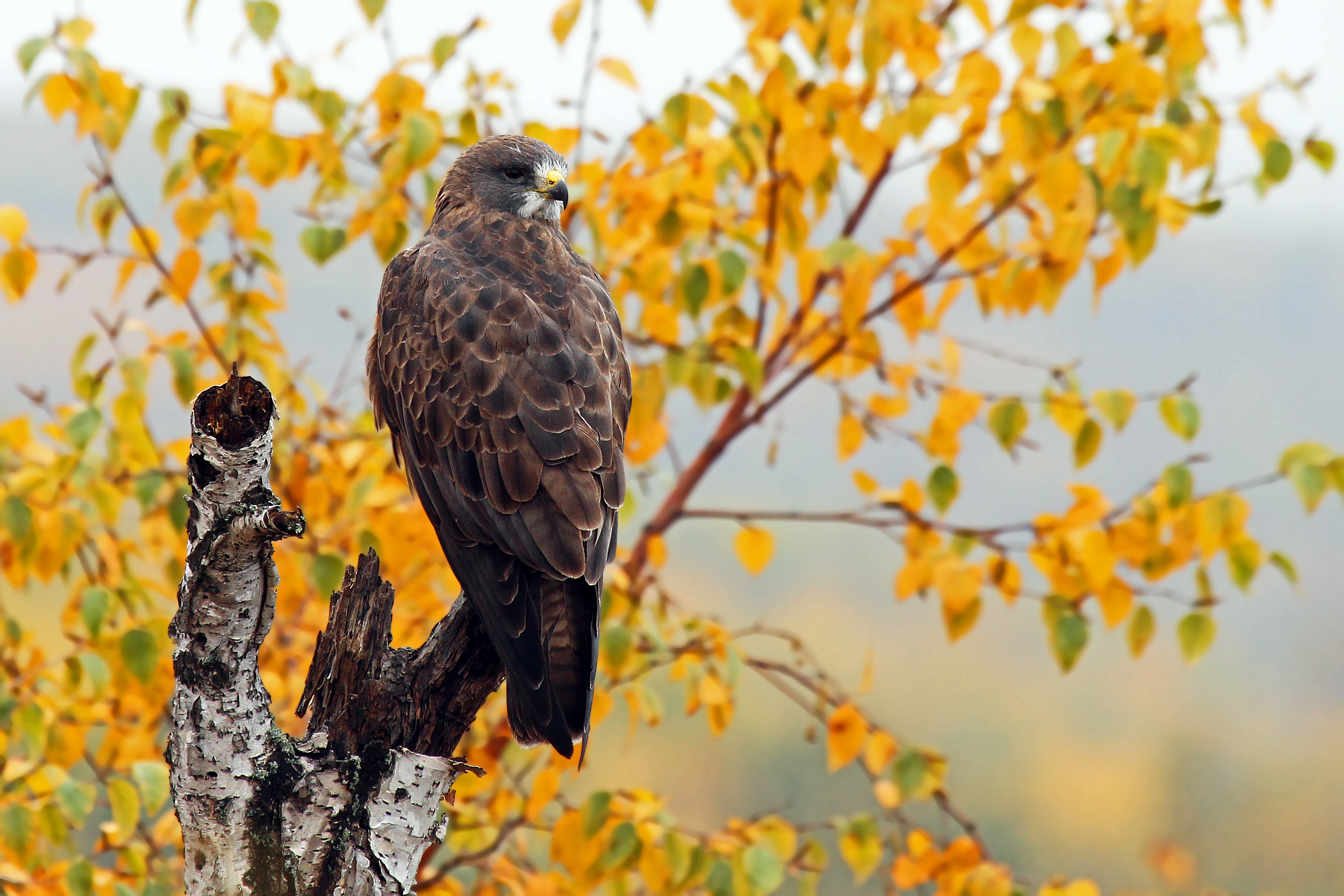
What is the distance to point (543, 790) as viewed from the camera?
3576 millimetres

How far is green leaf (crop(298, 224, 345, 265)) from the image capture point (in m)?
3.44

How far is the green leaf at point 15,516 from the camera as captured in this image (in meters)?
3.12

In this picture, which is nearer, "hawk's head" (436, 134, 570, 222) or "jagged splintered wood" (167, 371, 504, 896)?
"jagged splintered wood" (167, 371, 504, 896)

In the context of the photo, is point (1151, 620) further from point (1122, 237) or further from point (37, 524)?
point (37, 524)

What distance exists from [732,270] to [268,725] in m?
1.89

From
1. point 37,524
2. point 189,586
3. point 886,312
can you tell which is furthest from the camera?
point 886,312

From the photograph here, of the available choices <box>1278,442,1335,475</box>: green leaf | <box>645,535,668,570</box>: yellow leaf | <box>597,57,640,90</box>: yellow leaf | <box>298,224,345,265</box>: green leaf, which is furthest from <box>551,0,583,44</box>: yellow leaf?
<box>1278,442,1335,475</box>: green leaf

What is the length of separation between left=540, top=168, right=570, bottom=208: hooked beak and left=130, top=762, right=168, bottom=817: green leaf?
1.87m

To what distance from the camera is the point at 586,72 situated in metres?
3.71

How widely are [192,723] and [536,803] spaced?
1.64 m

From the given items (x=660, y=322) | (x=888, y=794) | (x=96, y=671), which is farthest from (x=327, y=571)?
(x=888, y=794)

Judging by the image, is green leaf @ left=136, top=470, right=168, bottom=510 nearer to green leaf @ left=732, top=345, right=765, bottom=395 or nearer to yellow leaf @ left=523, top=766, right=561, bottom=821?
yellow leaf @ left=523, top=766, right=561, bottom=821

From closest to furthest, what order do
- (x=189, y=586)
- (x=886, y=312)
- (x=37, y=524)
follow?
(x=189, y=586), (x=37, y=524), (x=886, y=312)

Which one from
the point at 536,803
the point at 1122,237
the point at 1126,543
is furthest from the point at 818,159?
the point at 536,803
